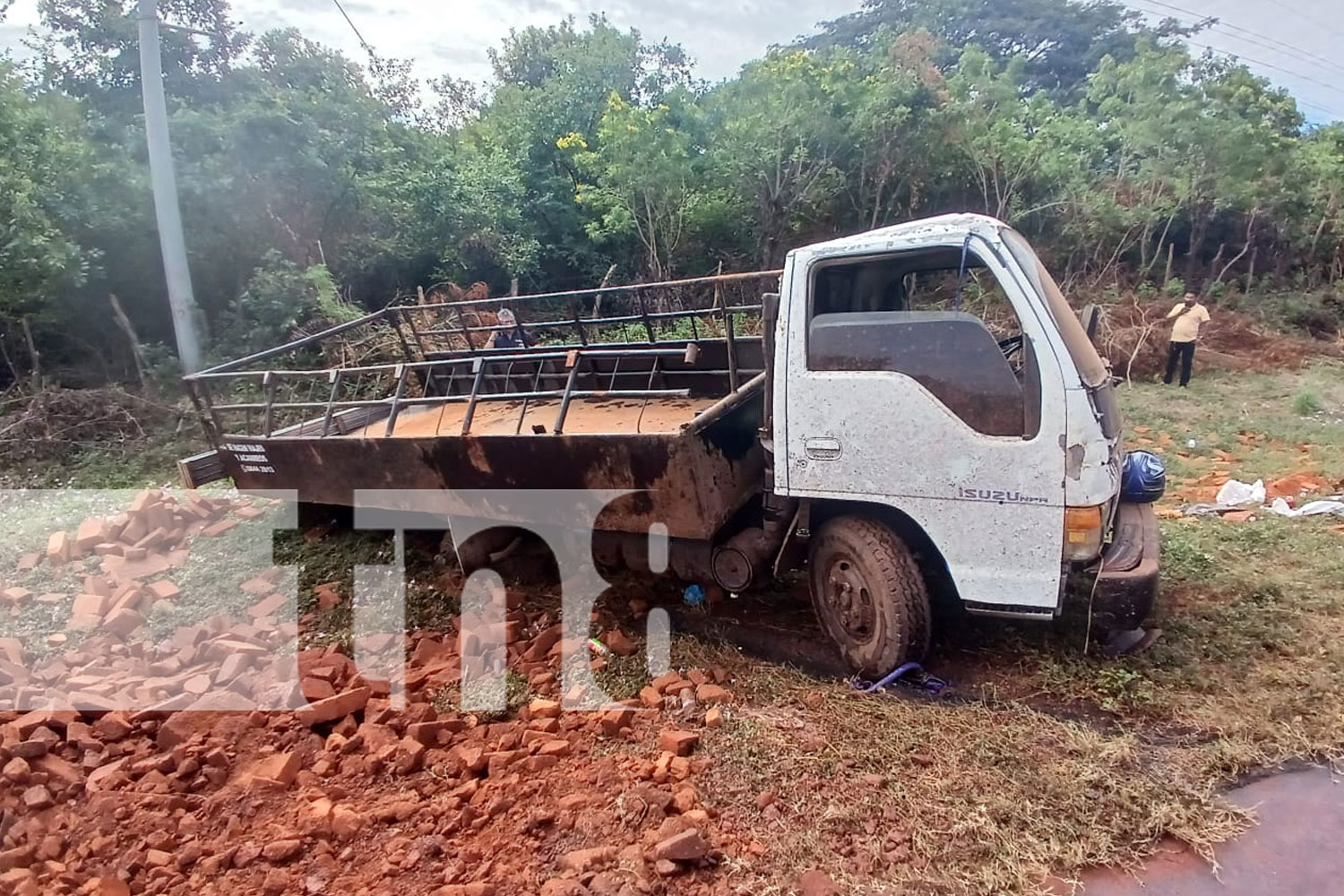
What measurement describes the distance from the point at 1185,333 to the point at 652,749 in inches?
440

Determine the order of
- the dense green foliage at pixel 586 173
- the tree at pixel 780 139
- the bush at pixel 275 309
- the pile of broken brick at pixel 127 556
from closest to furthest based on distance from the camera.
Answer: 1. the pile of broken brick at pixel 127 556
2. the dense green foliage at pixel 586 173
3. the bush at pixel 275 309
4. the tree at pixel 780 139

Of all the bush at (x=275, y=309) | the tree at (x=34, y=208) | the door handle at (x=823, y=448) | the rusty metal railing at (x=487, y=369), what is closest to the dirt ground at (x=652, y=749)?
the door handle at (x=823, y=448)

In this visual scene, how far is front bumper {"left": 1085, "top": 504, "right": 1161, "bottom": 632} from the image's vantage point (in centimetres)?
318

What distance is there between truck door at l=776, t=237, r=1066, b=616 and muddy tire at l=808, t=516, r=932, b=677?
18cm

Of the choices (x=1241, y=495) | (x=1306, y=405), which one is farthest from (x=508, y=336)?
(x=1306, y=405)

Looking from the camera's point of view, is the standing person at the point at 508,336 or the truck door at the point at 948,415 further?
the standing person at the point at 508,336

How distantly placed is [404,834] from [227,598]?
9.73ft

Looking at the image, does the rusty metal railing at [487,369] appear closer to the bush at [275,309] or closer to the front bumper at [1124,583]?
the front bumper at [1124,583]

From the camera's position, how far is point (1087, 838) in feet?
8.62

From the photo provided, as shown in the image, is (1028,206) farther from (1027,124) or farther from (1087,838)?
(1087,838)

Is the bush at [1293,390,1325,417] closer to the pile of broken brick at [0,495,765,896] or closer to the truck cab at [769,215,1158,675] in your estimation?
the truck cab at [769,215,1158,675]

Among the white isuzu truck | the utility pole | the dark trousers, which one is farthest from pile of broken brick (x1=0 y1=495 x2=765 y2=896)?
the dark trousers

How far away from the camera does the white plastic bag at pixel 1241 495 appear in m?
5.77

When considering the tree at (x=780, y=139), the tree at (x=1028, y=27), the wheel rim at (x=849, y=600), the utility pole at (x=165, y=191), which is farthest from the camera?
the tree at (x=1028, y=27)
